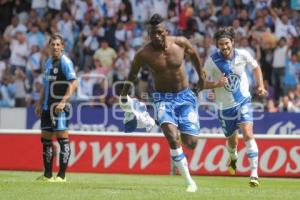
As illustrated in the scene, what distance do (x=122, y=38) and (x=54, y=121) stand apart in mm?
11257

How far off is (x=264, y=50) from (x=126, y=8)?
15.7 ft

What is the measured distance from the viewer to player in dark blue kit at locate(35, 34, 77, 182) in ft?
49.0

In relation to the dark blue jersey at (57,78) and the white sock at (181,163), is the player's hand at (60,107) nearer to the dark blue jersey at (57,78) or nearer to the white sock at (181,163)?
the dark blue jersey at (57,78)

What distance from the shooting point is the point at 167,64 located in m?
13.1

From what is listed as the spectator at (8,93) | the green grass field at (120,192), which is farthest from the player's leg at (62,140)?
the spectator at (8,93)

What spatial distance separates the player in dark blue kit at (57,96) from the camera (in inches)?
588

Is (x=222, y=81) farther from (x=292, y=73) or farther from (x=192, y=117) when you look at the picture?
(x=292, y=73)

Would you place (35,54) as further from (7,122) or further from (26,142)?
(26,142)

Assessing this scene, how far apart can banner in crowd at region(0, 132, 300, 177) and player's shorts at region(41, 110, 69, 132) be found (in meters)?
4.14

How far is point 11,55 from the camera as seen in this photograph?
26.3 meters

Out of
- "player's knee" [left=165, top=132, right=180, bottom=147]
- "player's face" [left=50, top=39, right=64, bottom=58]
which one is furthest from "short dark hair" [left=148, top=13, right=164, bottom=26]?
"player's face" [left=50, top=39, right=64, bottom=58]

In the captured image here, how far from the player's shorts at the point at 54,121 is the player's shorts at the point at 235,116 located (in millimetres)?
2659

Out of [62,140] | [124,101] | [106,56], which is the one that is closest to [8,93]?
[106,56]

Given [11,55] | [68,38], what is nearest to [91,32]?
[68,38]
